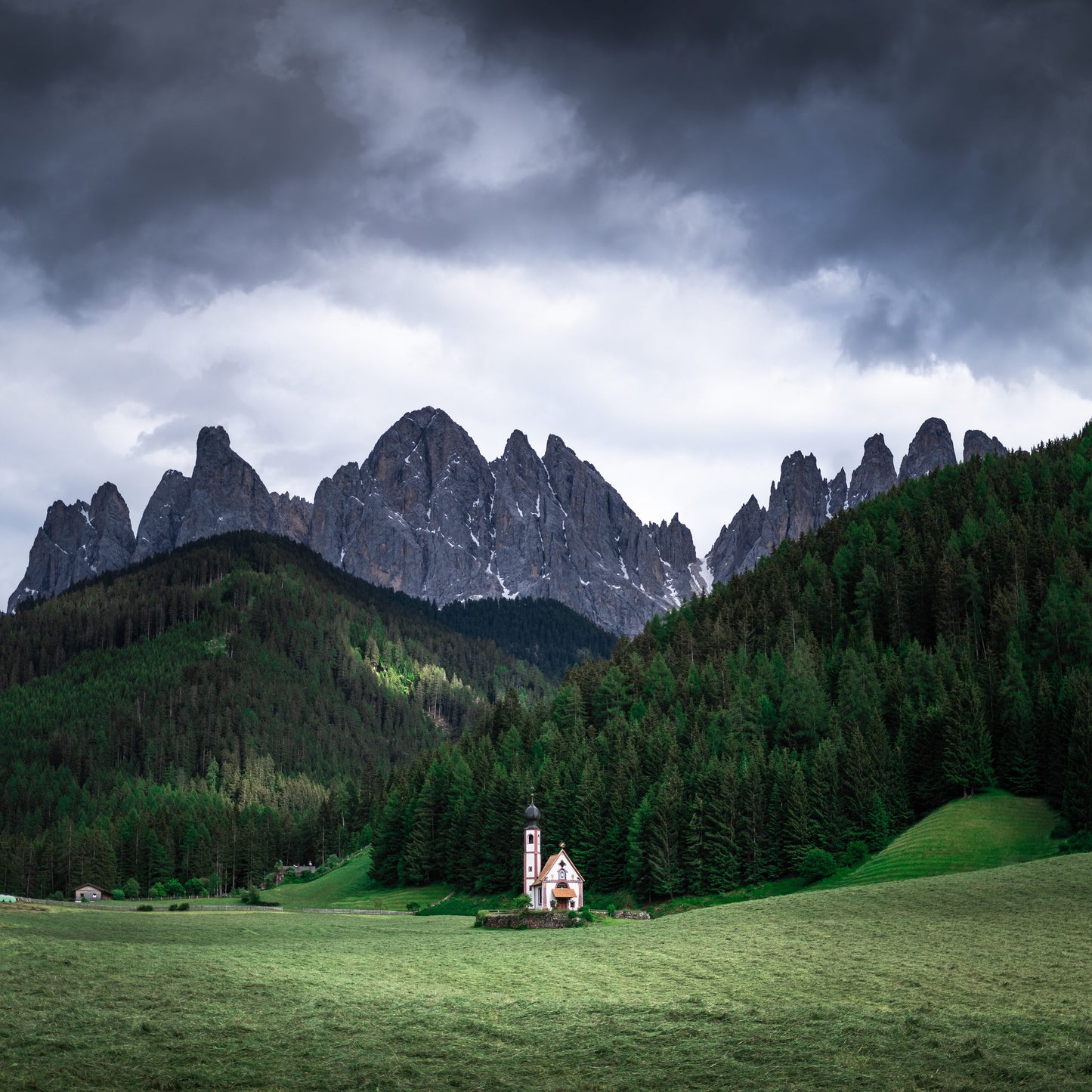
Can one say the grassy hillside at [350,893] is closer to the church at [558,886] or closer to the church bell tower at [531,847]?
the church bell tower at [531,847]

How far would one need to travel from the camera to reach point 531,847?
9875cm

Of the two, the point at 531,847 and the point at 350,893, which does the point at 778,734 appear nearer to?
the point at 531,847

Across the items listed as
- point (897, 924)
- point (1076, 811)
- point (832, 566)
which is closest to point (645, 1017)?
point (897, 924)

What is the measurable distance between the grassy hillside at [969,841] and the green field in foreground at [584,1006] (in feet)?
64.1

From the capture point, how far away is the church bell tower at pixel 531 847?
321 feet

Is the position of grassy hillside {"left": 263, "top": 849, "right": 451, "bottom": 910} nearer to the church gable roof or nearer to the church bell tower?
the church bell tower

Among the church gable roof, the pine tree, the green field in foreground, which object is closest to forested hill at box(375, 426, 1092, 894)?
the pine tree

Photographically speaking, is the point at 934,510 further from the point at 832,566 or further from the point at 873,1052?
the point at 873,1052

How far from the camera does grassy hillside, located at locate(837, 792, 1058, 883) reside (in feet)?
253

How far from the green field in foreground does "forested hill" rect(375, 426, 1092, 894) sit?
34.4 metres

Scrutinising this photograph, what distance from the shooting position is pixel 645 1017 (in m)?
33.6

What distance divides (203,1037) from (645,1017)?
13.5 metres

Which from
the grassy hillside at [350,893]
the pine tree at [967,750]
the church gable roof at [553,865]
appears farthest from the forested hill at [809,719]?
the church gable roof at [553,865]

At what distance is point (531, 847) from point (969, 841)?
→ 38.7 metres
